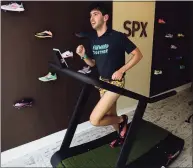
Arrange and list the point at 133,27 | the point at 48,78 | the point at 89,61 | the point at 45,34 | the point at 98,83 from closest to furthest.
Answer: the point at 98,83
the point at 89,61
the point at 45,34
the point at 48,78
the point at 133,27

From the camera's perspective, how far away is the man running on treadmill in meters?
2.01

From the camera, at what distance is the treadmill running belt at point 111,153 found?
6.77ft

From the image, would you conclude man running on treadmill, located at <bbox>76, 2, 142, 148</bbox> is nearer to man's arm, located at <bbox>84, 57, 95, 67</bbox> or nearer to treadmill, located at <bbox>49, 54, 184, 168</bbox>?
man's arm, located at <bbox>84, 57, 95, 67</bbox>

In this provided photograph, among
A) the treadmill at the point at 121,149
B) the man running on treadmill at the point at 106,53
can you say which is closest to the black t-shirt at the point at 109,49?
the man running on treadmill at the point at 106,53

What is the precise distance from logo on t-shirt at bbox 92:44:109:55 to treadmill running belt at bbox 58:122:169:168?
0.96m

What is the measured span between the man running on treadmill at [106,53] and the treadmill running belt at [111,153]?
307 mm

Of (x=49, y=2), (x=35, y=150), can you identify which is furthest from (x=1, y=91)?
(x=49, y=2)

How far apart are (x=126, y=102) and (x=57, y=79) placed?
4.20 ft

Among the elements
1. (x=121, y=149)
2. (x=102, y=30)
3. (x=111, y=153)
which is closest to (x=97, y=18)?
(x=102, y=30)

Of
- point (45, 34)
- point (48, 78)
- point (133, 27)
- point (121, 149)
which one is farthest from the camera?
point (133, 27)

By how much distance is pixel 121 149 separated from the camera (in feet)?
6.41

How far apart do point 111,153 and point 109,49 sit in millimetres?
1008

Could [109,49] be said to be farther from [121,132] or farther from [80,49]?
[121,132]

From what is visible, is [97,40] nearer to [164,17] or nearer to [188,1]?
[164,17]
